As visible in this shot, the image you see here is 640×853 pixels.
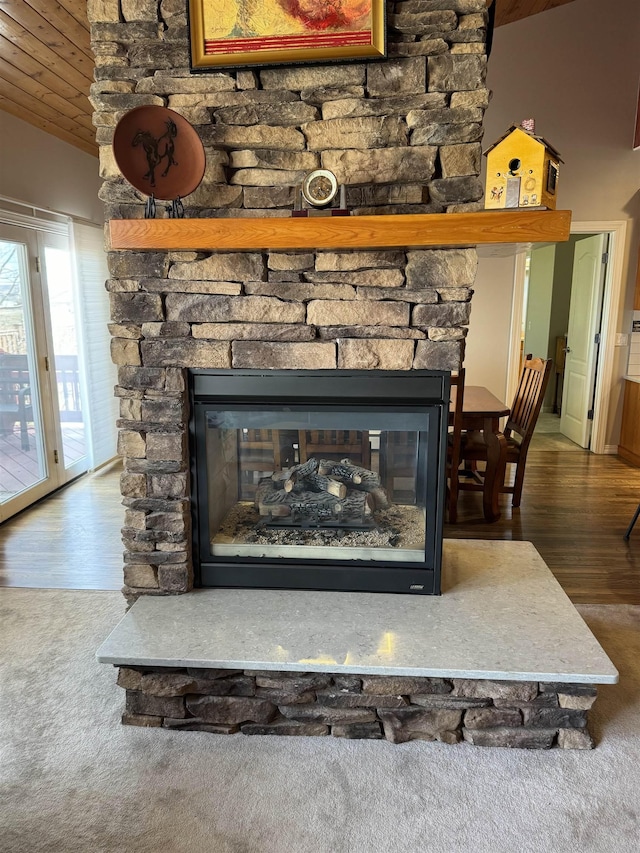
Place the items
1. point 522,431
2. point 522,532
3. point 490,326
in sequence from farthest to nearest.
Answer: point 490,326 < point 522,431 < point 522,532

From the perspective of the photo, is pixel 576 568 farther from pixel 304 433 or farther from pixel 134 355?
pixel 134 355

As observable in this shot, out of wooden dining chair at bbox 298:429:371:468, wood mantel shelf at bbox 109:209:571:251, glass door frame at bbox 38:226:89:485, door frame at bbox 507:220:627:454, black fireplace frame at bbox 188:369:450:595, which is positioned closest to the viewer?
wood mantel shelf at bbox 109:209:571:251

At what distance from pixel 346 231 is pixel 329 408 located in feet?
2.08

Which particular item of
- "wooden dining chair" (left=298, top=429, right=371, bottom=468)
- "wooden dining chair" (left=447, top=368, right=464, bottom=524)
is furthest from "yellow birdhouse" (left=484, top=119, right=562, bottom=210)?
"wooden dining chair" (left=447, top=368, right=464, bottom=524)

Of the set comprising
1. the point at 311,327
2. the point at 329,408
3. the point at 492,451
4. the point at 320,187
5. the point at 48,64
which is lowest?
the point at 492,451

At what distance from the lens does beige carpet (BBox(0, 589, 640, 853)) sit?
1655 mm

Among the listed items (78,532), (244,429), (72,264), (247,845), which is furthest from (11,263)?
(247,845)

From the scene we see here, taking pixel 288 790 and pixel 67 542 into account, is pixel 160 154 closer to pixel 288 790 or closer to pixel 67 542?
pixel 288 790

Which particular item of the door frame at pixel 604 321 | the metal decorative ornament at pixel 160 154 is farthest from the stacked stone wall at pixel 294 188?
the door frame at pixel 604 321

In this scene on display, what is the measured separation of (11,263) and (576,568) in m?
3.86

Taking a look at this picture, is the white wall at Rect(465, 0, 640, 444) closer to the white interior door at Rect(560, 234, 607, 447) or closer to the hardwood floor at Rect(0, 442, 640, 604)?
the white interior door at Rect(560, 234, 607, 447)

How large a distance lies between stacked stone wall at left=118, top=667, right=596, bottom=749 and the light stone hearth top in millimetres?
64

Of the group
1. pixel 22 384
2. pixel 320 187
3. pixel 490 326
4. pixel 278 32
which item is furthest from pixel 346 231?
pixel 490 326

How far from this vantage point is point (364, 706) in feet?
6.64
